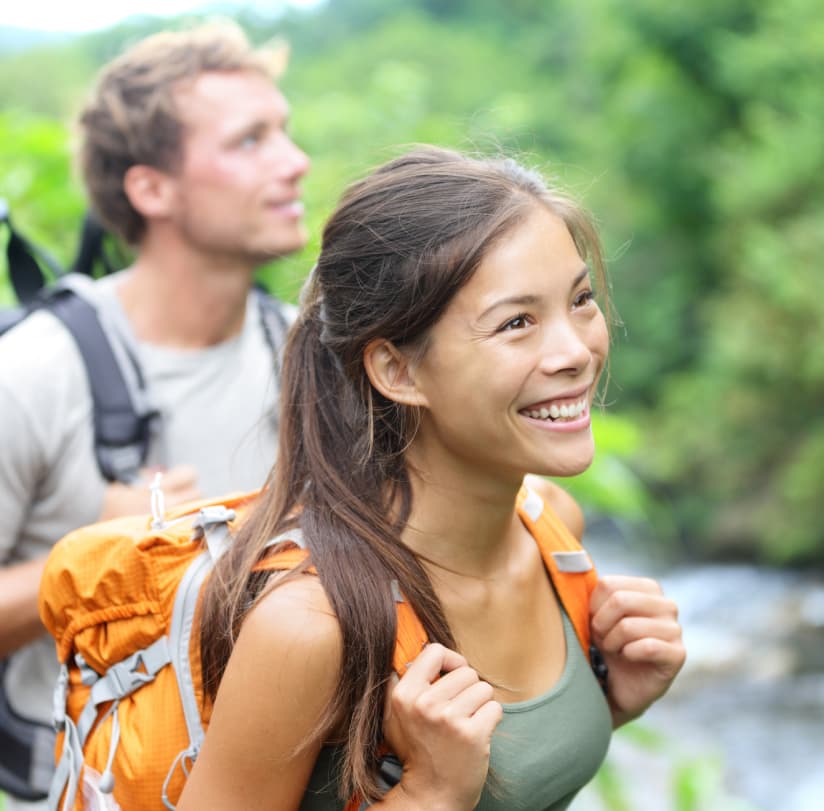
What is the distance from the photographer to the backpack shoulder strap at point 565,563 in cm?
191

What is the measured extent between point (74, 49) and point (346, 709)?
Result: 43.9 meters

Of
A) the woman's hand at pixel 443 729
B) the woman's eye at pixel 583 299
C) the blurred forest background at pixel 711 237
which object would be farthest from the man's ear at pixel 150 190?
the blurred forest background at pixel 711 237

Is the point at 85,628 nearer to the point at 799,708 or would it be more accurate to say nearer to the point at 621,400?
the point at 799,708

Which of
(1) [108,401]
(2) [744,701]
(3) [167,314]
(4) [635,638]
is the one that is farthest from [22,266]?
(2) [744,701]

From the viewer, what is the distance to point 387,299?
168 centimetres

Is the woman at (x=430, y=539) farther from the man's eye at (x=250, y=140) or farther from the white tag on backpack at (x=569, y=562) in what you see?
the man's eye at (x=250, y=140)

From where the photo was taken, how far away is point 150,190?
2.94 m

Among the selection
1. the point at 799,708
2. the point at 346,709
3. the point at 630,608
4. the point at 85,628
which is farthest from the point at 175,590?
the point at 799,708

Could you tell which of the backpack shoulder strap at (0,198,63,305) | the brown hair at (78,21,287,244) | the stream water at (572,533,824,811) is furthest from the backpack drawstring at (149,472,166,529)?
the stream water at (572,533,824,811)

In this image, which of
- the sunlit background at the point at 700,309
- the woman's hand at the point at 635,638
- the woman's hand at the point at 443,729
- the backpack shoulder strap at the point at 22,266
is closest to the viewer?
the woman's hand at the point at 443,729

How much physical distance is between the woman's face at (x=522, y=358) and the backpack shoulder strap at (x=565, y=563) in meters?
0.28

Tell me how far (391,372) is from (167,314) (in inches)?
45.8

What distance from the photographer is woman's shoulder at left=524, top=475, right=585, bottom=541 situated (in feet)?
7.00

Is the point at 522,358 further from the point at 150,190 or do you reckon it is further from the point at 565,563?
the point at 150,190
